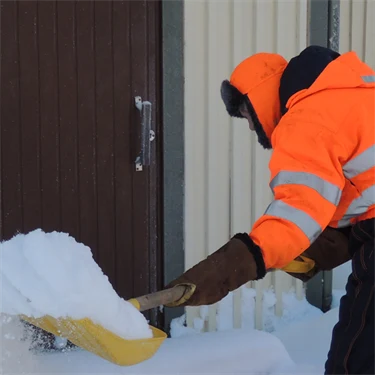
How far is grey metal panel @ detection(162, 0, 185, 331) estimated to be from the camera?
3.52 m

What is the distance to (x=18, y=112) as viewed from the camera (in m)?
3.27

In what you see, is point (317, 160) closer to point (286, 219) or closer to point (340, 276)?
point (286, 219)

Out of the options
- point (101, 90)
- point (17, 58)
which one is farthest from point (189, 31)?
point (17, 58)

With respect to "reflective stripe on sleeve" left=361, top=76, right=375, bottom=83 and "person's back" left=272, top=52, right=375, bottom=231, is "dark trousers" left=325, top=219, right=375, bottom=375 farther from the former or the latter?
"reflective stripe on sleeve" left=361, top=76, right=375, bottom=83

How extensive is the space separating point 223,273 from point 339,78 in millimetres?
706

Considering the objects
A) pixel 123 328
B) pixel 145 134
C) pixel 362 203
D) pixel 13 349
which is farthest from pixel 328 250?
pixel 145 134

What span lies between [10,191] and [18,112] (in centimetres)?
44

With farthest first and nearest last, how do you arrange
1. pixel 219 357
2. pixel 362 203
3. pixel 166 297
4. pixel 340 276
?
pixel 340 276 < pixel 219 357 < pixel 362 203 < pixel 166 297

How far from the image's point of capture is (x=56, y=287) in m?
1.67

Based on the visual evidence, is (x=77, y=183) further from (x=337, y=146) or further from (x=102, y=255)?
(x=337, y=146)

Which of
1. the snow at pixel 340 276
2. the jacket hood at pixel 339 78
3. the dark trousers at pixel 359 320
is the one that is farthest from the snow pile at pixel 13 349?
the snow at pixel 340 276

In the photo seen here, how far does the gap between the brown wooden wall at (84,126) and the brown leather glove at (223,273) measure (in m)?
1.79

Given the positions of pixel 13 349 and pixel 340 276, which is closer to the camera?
pixel 13 349

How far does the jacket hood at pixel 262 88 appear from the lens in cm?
207
